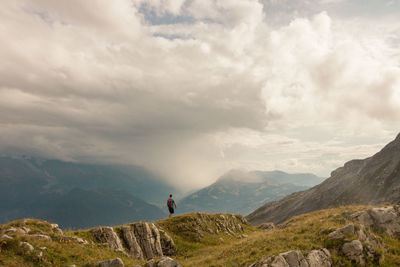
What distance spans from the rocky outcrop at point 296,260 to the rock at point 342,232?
7.98 feet

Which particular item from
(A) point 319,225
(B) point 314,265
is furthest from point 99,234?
(A) point 319,225

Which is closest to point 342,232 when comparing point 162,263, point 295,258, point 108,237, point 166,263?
point 295,258

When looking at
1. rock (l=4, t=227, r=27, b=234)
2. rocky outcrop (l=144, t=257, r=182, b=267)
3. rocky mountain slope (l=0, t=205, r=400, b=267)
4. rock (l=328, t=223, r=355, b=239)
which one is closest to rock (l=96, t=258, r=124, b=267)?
rocky mountain slope (l=0, t=205, r=400, b=267)

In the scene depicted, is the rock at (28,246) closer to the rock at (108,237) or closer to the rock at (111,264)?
the rock at (111,264)

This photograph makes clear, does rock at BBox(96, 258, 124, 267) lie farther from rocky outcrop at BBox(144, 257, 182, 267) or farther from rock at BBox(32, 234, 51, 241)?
rock at BBox(32, 234, 51, 241)

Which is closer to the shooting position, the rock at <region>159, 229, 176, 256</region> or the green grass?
the green grass

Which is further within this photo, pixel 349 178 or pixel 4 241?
pixel 349 178

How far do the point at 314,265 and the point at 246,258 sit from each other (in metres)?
5.29

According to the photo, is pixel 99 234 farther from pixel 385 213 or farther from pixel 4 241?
pixel 385 213

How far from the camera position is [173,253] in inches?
1271

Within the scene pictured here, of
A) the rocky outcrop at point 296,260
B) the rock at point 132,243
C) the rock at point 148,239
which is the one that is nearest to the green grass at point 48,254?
the rock at point 132,243

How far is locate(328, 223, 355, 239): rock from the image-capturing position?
61.4ft

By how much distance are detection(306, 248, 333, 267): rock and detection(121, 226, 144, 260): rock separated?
2078 centimetres

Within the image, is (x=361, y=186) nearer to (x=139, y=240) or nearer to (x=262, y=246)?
(x=262, y=246)
